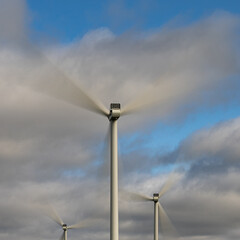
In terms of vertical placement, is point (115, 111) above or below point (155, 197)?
below

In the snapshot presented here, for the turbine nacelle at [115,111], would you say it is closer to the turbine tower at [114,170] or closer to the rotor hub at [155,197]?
the turbine tower at [114,170]

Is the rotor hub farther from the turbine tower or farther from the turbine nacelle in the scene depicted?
the turbine nacelle

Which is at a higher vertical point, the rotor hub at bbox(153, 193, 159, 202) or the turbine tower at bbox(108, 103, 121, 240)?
the rotor hub at bbox(153, 193, 159, 202)

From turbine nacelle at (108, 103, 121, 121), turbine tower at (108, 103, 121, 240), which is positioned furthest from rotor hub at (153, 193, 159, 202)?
turbine nacelle at (108, 103, 121, 121)

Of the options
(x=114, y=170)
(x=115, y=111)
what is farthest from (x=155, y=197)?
(x=115, y=111)

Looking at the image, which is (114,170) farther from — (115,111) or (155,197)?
(155,197)

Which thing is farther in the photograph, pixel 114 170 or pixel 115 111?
pixel 114 170

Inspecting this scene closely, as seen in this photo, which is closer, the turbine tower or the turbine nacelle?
the turbine tower

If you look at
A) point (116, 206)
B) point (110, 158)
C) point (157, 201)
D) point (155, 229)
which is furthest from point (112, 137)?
point (157, 201)

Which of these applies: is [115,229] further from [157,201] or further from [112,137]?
[157,201]

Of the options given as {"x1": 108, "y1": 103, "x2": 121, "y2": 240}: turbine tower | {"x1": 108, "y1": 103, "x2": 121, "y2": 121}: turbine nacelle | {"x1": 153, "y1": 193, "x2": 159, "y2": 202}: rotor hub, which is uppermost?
{"x1": 153, "y1": 193, "x2": 159, "y2": 202}: rotor hub

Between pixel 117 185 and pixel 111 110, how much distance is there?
9.51 metres

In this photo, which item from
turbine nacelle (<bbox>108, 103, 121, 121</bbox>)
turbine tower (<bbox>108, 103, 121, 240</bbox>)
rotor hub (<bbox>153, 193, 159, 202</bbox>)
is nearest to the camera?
turbine tower (<bbox>108, 103, 121, 240</bbox>)

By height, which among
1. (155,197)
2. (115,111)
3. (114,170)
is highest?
(155,197)
